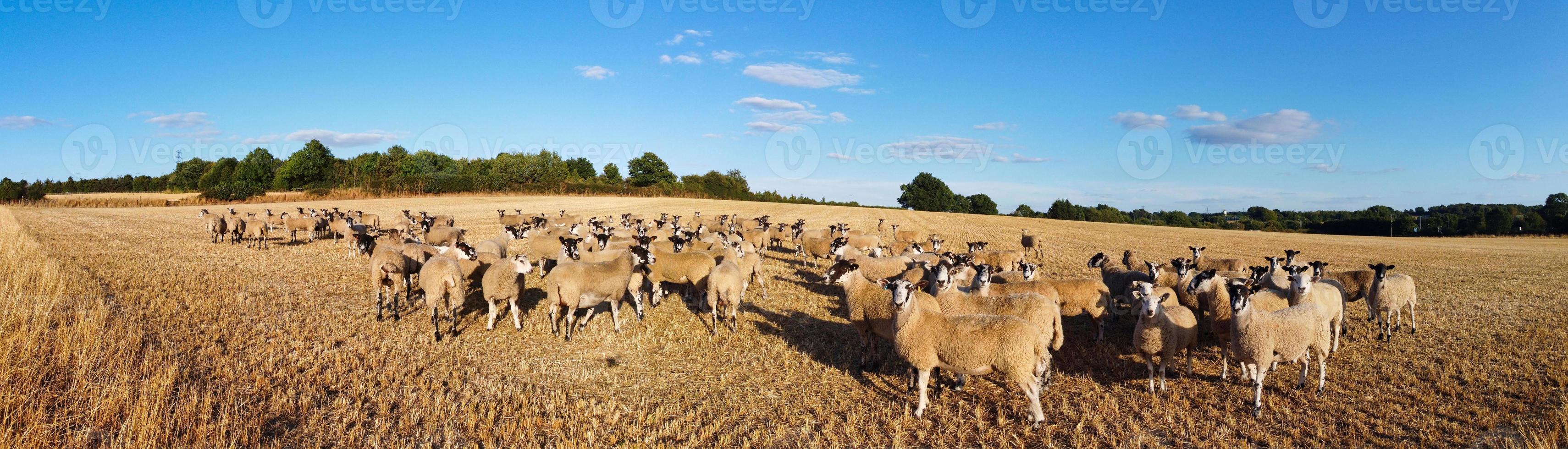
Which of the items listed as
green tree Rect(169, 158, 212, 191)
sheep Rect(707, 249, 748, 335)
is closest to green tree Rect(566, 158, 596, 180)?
green tree Rect(169, 158, 212, 191)

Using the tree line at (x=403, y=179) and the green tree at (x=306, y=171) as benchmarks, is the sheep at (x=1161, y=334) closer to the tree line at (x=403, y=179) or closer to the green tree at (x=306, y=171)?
the tree line at (x=403, y=179)

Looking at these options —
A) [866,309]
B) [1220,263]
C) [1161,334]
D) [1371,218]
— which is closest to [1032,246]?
[1220,263]

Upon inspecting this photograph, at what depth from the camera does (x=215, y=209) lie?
151 feet

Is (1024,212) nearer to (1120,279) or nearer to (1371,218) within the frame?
(1371,218)

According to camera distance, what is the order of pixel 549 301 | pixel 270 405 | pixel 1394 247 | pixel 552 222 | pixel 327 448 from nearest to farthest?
pixel 327 448
pixel 270 405
pixel 549 301
pixel 552 222
pixel 1394 247

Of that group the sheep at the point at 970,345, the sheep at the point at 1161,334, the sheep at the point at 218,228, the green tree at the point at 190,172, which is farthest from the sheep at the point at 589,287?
the green tree at the point at 190,172

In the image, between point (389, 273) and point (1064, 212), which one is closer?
point (389, 273)

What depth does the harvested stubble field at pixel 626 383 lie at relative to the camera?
5.80 metres

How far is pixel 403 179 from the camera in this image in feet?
241

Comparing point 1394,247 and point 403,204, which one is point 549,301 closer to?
point 1394,247

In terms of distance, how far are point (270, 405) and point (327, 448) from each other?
1342 millimetres

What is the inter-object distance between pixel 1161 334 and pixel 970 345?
278 cm

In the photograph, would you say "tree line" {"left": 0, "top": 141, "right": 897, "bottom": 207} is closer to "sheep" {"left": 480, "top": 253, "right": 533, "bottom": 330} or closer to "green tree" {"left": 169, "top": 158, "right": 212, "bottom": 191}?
"green tree" {"left": 169, "top": 158, "right": 212, "bottom": 191}

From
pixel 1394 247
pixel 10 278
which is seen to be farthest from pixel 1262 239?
pixel 10 278
